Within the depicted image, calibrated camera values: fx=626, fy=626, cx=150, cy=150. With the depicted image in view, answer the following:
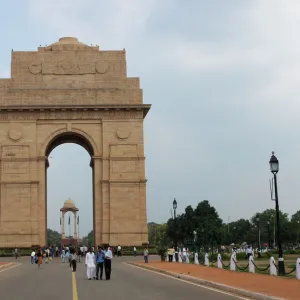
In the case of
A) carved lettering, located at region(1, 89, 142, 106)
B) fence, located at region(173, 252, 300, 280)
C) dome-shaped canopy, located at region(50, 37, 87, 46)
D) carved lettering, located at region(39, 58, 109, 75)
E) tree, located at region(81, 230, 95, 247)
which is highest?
dome-shaped canopy, located at region(50, 37, 87, 46)

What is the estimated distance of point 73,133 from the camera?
190ft

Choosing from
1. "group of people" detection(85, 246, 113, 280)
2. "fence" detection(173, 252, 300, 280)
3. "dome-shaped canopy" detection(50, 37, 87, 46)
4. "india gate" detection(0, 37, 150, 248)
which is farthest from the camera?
"dome-shaped canopy" detection(50, 37, 87, 46)

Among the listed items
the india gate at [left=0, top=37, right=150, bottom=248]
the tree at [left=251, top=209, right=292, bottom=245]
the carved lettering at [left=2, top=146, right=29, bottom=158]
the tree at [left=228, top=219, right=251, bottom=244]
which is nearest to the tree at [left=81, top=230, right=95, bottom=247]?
the india gate at [left=0, top=37, right=150, bottom=248]

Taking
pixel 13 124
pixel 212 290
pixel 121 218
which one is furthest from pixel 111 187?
pixel 212 290

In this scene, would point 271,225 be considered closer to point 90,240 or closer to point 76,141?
point 90,240

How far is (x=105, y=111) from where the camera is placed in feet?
189

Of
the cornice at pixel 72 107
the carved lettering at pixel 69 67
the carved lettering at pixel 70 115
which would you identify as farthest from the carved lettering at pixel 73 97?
the carved lettering at pixel 69 67

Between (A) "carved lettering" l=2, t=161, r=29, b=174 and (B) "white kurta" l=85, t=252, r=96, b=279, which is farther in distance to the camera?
(A) "carved lettering" l=2, t=161, r=29, b=174

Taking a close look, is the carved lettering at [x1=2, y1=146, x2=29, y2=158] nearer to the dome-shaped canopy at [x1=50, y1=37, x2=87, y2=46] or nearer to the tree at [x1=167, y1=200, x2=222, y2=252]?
the dome-shaped canopy at [x1=50, y1=37, x2=87, y2=46]

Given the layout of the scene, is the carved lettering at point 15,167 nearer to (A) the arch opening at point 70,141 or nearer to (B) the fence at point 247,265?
(A) the arch opening at point 70,141

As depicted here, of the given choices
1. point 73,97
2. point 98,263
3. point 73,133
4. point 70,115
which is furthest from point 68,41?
point 98,263

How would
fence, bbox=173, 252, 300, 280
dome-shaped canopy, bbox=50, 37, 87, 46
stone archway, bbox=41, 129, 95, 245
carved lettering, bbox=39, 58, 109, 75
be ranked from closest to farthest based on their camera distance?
fence, bbox=173, 252, 300, 280
stone archway, bbox=41, 129, 95, 245
carved lettering, bbox=39, 58, 109, 75
dome-shaped canopy, bbox=50, 37, 87, 46

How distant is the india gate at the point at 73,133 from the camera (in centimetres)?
5541

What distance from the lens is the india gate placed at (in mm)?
55406
